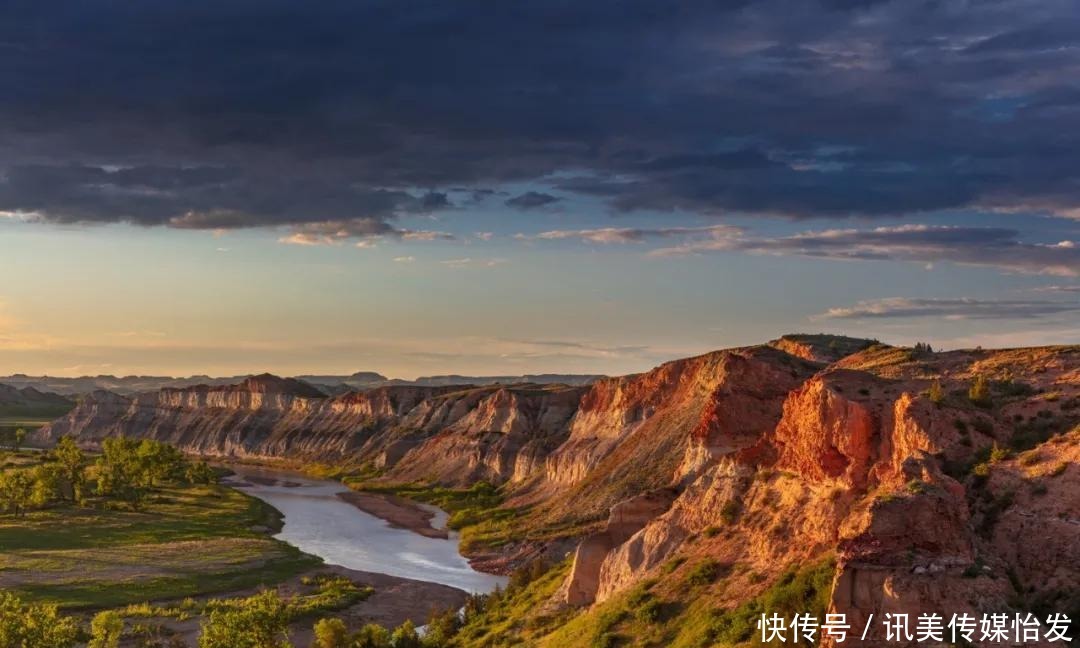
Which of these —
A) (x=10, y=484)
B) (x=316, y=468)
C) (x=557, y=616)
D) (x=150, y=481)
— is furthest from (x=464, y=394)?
(x=557, y=616)

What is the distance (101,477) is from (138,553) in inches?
1711

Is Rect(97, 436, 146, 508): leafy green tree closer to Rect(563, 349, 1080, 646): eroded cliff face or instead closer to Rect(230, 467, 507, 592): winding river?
Rect(230, 467, 507, 592): winding river

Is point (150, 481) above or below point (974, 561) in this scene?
below

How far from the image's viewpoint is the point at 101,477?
120m

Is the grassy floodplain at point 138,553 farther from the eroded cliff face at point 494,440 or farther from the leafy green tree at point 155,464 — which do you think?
the eroded cliff face at point 494,440

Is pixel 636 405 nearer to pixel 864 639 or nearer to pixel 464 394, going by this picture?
pixel 464 394

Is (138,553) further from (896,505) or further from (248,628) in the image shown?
(896,505)

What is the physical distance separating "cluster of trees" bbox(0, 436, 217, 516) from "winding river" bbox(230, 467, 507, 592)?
38.4 feet

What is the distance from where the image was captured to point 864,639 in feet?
87.3

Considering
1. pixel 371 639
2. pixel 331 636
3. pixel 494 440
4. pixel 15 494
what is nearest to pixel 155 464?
pixel 15 494

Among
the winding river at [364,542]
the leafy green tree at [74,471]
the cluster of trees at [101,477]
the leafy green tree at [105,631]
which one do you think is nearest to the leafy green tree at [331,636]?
the leafy green tree at [105,631]

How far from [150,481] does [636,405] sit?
62.7 m

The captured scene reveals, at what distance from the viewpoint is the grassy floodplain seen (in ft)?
218

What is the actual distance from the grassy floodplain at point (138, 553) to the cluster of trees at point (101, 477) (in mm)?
2445
